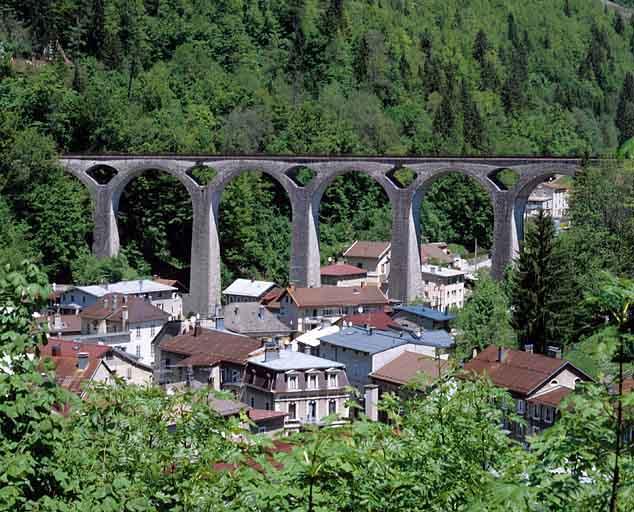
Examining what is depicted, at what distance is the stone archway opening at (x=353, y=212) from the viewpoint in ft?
301

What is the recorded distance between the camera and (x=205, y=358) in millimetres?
45156

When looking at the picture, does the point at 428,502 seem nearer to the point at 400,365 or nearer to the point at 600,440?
the point at 600,440

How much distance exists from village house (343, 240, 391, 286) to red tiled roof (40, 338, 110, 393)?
38939 mm

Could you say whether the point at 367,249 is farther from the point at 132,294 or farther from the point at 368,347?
the point at 368,347

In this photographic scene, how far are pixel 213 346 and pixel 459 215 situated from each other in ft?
192

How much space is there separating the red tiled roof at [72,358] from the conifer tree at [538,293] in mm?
17785

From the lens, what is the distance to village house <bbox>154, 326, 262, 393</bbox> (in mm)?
43625

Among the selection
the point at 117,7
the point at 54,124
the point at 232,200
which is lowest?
the point at 232,200

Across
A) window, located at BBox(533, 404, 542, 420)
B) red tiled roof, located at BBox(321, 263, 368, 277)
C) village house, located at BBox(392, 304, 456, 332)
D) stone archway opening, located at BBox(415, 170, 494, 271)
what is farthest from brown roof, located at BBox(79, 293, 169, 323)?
stone archway opening, located at BBox(415, 170, 494, 271)

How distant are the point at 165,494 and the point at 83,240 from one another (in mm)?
63952

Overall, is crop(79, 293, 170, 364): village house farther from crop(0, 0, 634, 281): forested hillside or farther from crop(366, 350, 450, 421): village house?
crop(0, 0, 634, 281): forested hillside

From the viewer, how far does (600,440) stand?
912 centimetres

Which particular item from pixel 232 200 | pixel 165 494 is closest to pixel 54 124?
pixel 232 200

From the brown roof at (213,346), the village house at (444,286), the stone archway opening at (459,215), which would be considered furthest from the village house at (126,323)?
the stone archway opening at (459,215)
